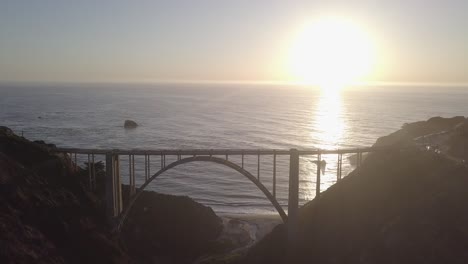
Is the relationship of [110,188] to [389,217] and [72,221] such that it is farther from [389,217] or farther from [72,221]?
[389,217]

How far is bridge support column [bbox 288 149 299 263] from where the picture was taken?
126 ft

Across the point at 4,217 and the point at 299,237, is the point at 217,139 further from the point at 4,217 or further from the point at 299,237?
the point at 4,217

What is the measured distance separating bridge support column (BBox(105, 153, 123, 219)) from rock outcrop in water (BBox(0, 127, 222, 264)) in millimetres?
1332

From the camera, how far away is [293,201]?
127 ft

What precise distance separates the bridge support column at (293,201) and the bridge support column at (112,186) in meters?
16.0

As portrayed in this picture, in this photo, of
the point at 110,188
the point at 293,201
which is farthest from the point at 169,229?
the point at 293,201

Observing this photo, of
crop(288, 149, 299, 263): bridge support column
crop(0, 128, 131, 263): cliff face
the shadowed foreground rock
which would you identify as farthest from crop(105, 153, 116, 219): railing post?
crop(288, 149, 299, 263): bridge support column

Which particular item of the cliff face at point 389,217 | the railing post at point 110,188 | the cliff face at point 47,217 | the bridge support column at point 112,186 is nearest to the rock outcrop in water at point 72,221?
the cliff face at point 47,217

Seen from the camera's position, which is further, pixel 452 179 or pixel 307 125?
pixel 307 125

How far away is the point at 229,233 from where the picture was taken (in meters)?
49.4

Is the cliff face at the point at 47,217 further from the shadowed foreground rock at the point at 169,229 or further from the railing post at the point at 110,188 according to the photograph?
the shadowed foreground rock at the point at 169,229

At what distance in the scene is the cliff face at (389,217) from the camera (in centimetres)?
3106

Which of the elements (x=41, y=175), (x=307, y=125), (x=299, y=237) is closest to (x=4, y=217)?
(x=41, y=175)

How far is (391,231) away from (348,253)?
394cm
